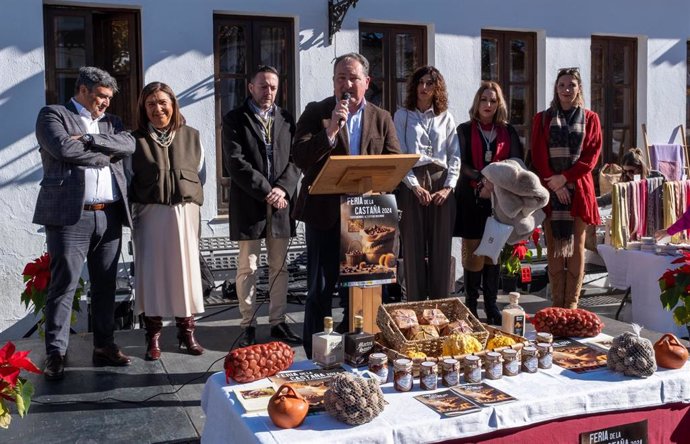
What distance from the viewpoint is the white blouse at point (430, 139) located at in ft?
15.6

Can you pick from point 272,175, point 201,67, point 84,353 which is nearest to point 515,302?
point 272,175

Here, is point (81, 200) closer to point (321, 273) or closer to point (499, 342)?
point (321, 273)

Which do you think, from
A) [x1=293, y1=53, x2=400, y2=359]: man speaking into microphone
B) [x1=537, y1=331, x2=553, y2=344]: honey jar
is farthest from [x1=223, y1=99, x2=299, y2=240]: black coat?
[x1=537, y1=331, x2=553, y2=344]: honey jar

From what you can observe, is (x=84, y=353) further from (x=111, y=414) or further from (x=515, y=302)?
(x=515, y=302)

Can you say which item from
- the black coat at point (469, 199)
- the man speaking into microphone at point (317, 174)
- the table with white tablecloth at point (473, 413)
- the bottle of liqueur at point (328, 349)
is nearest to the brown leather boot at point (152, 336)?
the man speaking into microphone at point (317, 174)

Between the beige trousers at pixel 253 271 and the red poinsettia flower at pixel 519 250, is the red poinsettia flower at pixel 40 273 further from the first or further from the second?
the red poinsettia flower at pixel 519 250

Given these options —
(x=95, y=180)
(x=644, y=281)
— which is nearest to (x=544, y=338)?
(x=95, y=180)

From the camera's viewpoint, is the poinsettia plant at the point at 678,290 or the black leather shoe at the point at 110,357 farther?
the black leather shoe at the point at 110,357

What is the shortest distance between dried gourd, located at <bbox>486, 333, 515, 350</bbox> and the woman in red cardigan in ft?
6.83

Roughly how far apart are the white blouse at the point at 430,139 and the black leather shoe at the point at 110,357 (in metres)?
1.99

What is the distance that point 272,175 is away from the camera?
4637 millimetres

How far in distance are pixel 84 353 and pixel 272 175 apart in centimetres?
156

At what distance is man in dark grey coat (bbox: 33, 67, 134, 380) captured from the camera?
3.88 m

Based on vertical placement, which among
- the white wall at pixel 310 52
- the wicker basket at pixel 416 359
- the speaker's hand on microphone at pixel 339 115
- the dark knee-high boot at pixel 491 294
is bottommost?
the dark knee-high boot at pixel 491 294
